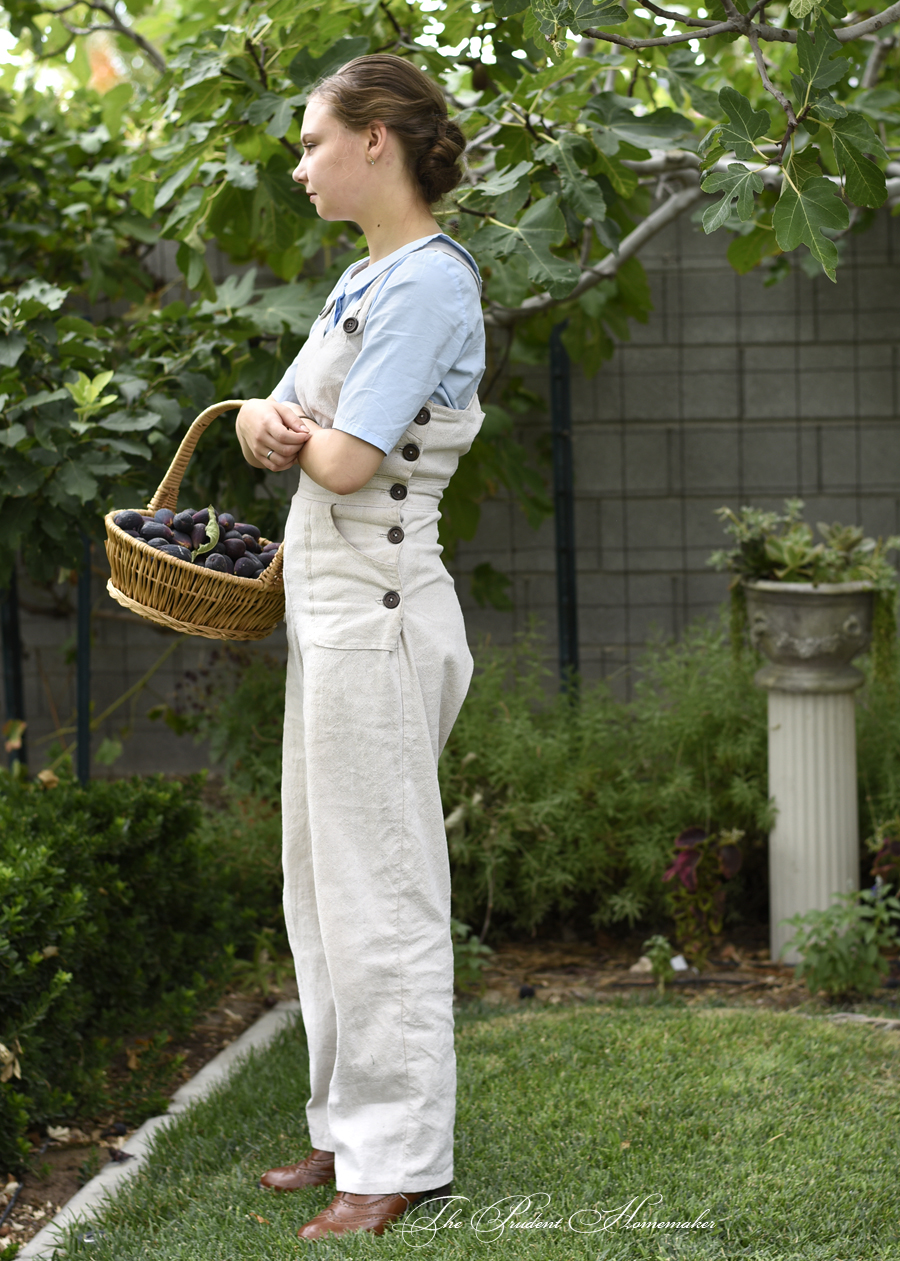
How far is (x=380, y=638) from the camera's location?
5.77ft

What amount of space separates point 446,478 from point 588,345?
244 cm

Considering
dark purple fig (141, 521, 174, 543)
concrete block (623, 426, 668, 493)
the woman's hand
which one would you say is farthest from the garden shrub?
concrete block (623, 426, 668, 493)

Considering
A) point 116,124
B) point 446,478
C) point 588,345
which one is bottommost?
Answer: point 446,478

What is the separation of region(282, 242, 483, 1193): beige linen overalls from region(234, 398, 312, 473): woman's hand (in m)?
0.09

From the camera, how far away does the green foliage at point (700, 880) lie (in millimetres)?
Result: 3266

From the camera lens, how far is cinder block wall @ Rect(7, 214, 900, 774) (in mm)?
4461

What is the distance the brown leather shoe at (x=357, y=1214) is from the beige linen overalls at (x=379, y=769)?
0.07 ft

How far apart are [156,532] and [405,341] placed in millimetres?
508

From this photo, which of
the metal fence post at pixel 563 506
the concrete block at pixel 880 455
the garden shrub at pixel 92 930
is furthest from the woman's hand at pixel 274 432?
the concrete block at pixel 880 455

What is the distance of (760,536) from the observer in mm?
3377

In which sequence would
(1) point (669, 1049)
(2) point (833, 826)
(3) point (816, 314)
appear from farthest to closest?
(3) point (816, 314)
(2) point (833, 826)
(1) point (669, 1049)

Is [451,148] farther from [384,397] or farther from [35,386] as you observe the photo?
[35,386]

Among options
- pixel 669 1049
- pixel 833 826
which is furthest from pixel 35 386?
pixel 833 826

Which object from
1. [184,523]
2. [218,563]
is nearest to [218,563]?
[218,563]
